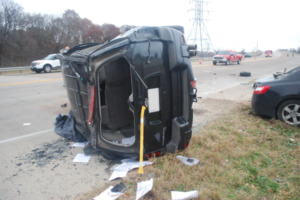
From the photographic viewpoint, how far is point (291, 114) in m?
4.83

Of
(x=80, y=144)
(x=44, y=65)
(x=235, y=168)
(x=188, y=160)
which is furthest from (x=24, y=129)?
(x=44, y=65)

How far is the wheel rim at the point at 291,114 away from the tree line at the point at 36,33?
31640mm

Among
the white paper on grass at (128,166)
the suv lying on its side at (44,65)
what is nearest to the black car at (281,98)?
the white paper on grass at (128,166)

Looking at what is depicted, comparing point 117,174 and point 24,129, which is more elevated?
point 24,129

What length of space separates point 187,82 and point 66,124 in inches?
122

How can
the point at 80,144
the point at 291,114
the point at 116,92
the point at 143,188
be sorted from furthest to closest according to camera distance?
the point at 291,114 < the point at 80,144 < the point at 116,92 < the point at 143,188

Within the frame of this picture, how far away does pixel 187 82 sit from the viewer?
133 inches

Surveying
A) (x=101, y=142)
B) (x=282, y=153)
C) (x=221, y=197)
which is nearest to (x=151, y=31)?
(x=101, y=142)

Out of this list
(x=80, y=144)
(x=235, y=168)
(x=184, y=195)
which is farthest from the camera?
(x=80, y=144)

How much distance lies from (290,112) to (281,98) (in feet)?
1.18

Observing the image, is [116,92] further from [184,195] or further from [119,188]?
[184,195]

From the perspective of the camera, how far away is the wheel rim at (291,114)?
15.6 ft

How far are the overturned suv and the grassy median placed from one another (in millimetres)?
432

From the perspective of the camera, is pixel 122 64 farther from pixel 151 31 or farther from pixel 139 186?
pixel 139 186
